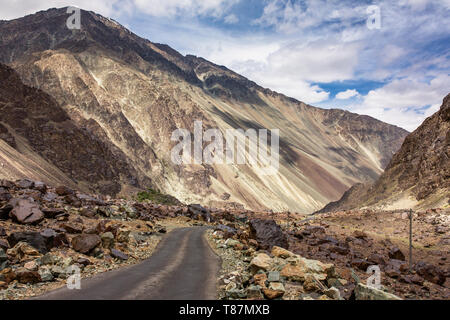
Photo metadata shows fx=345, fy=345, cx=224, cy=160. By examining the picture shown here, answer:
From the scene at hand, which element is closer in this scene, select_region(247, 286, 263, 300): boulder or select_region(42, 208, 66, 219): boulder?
select_region(247, 286, 263, 300): boulder

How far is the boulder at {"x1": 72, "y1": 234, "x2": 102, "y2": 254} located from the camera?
16188mm

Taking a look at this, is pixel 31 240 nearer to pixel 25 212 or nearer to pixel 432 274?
pixel 25 212

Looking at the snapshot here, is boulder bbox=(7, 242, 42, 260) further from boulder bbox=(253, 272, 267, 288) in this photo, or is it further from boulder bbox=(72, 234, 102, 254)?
boulder bbox=(253, 272, 267, 288)

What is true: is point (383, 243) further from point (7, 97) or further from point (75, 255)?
point (7, 97)

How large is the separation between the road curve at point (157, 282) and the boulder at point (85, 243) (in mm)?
2278

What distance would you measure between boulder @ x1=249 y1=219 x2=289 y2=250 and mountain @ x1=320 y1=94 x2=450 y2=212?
30617 millimetres

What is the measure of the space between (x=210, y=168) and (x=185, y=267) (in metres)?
95.8

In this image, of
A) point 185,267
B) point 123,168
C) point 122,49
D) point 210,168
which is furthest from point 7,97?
point 122,49

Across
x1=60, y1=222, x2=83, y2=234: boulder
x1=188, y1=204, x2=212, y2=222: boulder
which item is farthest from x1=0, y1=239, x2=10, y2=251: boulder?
x1=188, y1=204, x2=212, y2=222: boulder

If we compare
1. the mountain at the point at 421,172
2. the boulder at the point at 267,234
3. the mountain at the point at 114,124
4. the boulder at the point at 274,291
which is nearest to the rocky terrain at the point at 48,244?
the boulder at the point at 267,234

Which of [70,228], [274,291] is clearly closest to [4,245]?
[70,228]

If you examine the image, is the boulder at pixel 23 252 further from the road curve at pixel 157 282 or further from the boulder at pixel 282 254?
the boulder at pixel 282 254

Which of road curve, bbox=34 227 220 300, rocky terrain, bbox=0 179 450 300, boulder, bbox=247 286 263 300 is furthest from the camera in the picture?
rocky terrain, bbox=0 179 450 300

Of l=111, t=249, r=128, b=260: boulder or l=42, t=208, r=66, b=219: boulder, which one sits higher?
l=42, t=208, r=66, b=219: boulder
